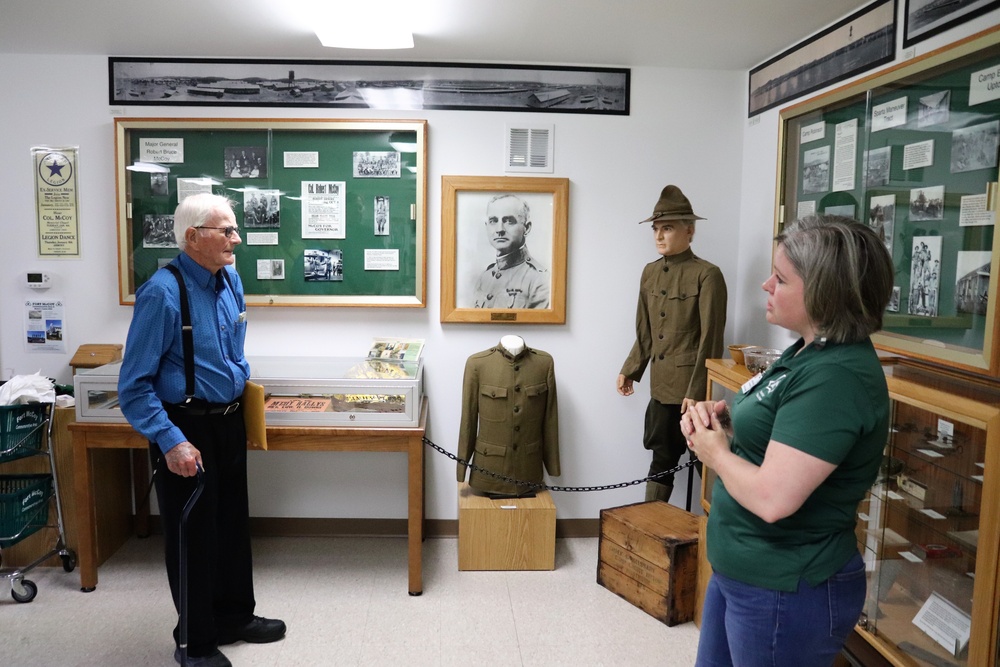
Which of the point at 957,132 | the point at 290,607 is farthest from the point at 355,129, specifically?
the point at 957,132

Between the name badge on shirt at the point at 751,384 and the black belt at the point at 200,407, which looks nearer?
the name badge on shirt at the point at 751,384

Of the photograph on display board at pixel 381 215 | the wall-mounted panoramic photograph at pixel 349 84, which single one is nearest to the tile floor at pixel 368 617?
the photograph on display board at pixel 381 215

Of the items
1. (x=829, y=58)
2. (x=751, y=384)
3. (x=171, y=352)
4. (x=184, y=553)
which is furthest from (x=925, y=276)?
(x=184, y=553)

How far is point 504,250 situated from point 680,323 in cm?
104

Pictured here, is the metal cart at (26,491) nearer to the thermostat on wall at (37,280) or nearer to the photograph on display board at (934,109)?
the thermostat on wall at (37,280)

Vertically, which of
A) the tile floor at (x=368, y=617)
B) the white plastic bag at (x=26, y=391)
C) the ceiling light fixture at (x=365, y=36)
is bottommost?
the tile floor at (x=368, y=617)

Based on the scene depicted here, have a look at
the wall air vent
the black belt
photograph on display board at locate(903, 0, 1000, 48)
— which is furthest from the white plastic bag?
photograph on display board at locate(903, 0, 1000, 48)

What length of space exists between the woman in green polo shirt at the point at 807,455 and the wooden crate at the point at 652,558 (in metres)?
1.58

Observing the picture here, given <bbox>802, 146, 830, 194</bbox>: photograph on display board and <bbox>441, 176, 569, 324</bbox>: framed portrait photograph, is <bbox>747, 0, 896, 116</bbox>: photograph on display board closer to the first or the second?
<bbox>802, 146, 830, 194</bbox>: photograph on display board

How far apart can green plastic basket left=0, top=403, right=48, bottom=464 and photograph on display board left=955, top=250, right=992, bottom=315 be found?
12.6ft

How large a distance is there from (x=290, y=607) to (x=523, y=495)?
1271 mm

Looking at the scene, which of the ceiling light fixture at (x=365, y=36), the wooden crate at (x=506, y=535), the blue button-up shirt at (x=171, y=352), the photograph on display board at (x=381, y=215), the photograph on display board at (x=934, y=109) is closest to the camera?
the photograph on display board at (x=934, y=109)

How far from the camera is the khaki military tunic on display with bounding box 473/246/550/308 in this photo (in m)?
3.90

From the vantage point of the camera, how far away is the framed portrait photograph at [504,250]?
12.6 ft
